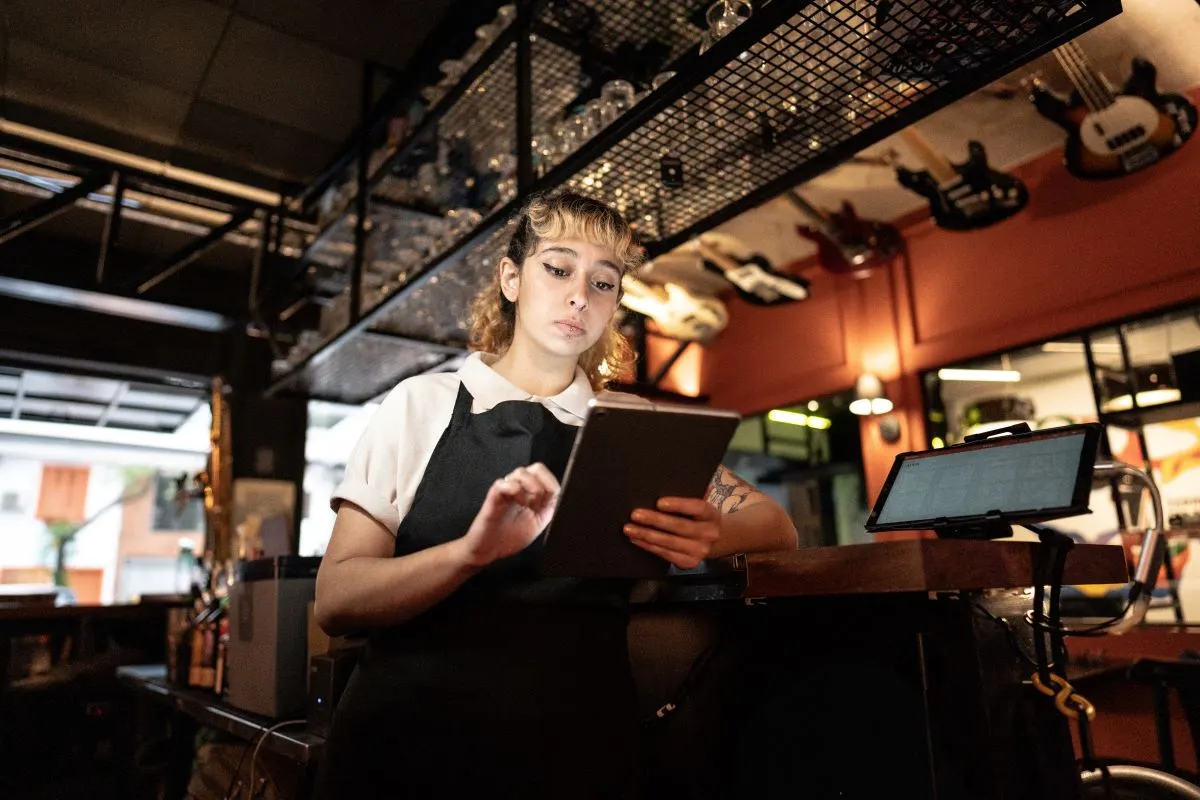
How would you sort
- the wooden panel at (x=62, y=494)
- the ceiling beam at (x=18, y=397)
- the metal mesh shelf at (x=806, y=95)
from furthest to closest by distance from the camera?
the wooden panel at (x=62, y=494), the ceiling beam at (x=18, y=397), the metal mesh shelf at (x=806, y=95)

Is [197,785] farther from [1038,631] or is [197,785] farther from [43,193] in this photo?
[43,193]

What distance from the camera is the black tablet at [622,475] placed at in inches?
31.4

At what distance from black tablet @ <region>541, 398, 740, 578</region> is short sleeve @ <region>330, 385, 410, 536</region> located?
9.5 inches

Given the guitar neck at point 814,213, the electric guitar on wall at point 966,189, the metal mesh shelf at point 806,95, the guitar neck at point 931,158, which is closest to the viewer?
the metal mesh shelf at point 806,95

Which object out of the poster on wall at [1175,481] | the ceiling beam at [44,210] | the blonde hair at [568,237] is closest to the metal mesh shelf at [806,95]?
the blonde hair at [568,237]

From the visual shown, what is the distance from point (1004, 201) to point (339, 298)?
2.95 m

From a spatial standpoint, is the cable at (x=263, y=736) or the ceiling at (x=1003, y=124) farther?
the ceiling at (x=1003, y=124)

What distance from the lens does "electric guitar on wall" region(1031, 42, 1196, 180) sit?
3.00m

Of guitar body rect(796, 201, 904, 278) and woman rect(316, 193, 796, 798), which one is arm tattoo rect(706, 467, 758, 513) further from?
guitar body rect(796, 201, 904, 278)

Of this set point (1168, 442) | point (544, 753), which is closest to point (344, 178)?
point (544, 753)

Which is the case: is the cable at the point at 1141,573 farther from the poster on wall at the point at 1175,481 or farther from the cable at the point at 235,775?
the poster on wall at the point at 1175,481

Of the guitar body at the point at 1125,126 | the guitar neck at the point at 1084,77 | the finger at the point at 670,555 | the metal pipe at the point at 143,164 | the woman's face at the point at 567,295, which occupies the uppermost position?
the metal pipe at the point at 143,164

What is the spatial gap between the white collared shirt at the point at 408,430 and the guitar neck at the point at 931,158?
→ 2684 mm

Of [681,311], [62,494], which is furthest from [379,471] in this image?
[62,494]
